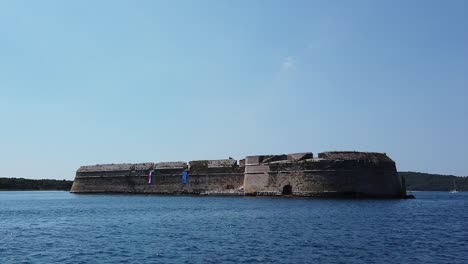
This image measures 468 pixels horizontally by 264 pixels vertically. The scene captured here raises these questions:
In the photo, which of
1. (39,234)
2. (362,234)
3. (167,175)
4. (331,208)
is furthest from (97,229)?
(167,175)

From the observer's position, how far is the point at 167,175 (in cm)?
5119

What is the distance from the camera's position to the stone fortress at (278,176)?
3575cm

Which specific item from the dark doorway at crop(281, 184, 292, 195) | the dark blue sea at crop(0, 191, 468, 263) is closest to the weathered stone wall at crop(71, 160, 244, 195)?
the dark doorway at crop(281, 184, 292, 195)

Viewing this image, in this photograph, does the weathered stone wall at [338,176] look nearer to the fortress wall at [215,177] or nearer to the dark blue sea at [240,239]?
the fortress wall at [215,177]

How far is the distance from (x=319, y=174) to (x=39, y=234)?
74.8 feet

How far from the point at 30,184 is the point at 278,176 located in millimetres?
88327

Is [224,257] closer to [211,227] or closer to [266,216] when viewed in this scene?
[211,227]

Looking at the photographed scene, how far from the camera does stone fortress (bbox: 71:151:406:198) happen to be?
117 feet

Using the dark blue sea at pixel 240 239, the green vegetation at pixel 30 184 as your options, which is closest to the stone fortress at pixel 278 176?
the dark blue sea at pixel 240 239

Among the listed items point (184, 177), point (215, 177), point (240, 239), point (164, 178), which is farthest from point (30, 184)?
point (240, 239)

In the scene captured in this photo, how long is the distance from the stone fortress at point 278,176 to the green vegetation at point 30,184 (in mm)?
63539

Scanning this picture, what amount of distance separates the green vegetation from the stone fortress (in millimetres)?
63539

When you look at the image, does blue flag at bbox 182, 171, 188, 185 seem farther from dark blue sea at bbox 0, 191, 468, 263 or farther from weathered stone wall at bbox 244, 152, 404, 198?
dark blue sea at bbox 0, 191, 468, 263

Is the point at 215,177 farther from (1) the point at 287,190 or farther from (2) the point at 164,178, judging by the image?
(1) the point at 287,190
